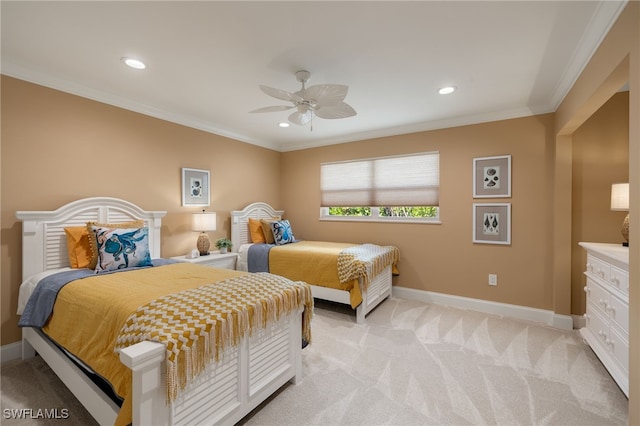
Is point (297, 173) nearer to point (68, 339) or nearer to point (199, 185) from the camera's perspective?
point (199, 185)

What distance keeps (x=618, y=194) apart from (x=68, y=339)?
4306 millimetres

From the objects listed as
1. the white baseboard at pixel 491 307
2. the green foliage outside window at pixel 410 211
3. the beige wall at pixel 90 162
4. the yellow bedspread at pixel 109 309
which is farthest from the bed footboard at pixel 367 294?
the beige wall at pixel 90 162

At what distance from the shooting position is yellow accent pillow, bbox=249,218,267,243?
4.24 m

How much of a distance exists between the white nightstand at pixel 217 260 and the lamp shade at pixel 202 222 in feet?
1.18

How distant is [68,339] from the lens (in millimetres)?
1703

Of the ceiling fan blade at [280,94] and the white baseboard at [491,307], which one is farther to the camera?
the white baseboard at [491,307]

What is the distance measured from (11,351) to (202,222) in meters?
1.92

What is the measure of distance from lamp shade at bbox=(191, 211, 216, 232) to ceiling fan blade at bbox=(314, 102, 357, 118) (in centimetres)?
197

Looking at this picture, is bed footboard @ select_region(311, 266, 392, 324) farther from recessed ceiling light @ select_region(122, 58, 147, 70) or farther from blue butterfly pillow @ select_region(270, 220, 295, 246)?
recessed ceiling light @ select_region(122, 58, 147, 70)

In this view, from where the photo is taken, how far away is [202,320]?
1387 millimetres

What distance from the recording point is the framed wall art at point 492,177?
131 inches

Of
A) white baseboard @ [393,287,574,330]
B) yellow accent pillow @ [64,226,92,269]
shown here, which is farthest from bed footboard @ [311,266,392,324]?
yellow accent pillow @ [64,226,92,269]

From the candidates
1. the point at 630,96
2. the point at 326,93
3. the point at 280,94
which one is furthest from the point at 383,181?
the point at 630,96

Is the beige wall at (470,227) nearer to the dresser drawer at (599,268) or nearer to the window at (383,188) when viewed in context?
the window at (383,188)
